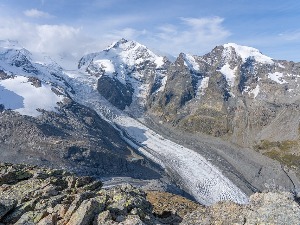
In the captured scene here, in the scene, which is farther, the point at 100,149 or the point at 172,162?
the point at 172,162

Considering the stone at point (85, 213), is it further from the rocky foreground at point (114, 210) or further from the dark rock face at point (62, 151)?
the dark rock face at point (62, 151)

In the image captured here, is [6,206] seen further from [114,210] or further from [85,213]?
[114,210]

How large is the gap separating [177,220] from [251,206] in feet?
25.6

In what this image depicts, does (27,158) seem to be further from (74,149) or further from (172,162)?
(172,162)

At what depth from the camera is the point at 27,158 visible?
155125mm

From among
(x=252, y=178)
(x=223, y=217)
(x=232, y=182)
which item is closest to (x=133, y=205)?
(x=223, y=217)

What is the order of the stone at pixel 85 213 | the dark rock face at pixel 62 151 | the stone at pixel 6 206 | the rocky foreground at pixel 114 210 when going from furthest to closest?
1. the dark rock face at pixel 62 151
2. the stone at pixel 6 206
3. the stone at pixel 85 213
4. the rocky foreground at pixel 114 210

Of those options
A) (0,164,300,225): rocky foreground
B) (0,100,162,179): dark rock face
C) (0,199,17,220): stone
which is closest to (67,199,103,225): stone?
(0,164,300,225): rocky foreground

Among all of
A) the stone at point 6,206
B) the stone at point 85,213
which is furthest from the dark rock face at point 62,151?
the stone at point 85,213

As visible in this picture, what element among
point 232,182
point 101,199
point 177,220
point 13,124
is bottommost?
point 232,182

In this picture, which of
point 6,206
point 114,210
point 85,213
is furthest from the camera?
point 6,206

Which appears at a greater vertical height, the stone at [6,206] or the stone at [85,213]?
the stone at [85,213]

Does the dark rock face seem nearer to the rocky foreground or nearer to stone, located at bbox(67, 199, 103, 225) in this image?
the rocky foreground

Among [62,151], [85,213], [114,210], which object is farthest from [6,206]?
[62,151]
